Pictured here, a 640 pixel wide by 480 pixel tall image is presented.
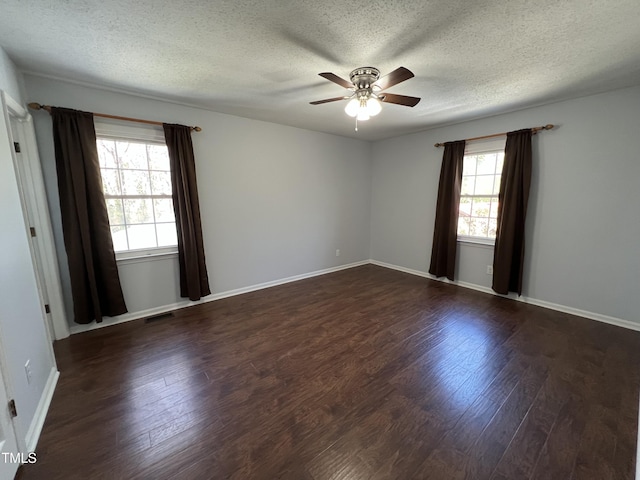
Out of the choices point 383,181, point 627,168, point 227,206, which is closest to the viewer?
point 627,168

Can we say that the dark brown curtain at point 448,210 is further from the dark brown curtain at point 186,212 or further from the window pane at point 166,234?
the window pane at point 166,234

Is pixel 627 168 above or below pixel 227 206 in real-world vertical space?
above

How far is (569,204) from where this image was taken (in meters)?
3.11

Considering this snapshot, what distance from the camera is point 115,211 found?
9.34 feet

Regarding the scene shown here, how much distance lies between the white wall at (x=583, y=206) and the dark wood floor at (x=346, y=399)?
16.8 inches

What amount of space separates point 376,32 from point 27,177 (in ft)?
10.6

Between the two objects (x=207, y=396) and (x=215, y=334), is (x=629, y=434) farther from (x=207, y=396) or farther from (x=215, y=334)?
(x=215, y=334)

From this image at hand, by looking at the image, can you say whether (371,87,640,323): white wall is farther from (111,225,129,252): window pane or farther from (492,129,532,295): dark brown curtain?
(111,225,129,252): window pane

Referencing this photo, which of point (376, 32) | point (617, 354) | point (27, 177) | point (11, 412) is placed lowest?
point (617, 354)

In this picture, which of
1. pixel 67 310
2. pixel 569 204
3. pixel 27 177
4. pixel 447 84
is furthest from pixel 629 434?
pixel 27 177

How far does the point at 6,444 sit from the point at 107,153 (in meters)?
2.59

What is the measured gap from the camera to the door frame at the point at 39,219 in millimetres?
2252

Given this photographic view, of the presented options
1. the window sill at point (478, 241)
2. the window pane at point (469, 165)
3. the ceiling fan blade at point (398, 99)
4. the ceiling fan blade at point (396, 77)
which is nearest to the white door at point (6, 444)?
the ceiling fan blade at point (396, 77)

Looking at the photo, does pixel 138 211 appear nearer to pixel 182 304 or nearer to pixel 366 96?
pixel 182 304
